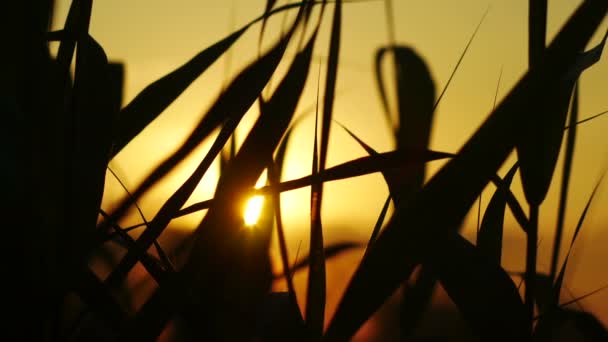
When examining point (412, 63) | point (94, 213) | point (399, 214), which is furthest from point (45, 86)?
point (412, 63)

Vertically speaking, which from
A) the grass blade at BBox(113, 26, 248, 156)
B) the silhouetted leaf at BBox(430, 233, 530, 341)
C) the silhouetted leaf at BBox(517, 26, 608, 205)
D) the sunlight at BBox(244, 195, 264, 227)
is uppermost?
the grass blade at BBox(113, 26, 248, 156)

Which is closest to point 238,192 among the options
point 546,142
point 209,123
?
point 209,123

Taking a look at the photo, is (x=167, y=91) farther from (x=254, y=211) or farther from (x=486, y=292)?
(x=486, y=292)

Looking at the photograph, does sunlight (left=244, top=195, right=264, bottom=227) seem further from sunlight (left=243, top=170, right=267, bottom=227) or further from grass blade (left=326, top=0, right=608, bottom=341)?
grass blade (left=326, top=0, right=608, bottom=341)

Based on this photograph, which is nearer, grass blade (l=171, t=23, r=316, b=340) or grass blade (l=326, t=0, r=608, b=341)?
grass blade (l=326, t=0, r=608, b=341)

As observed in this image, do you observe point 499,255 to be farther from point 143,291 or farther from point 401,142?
point 143,291

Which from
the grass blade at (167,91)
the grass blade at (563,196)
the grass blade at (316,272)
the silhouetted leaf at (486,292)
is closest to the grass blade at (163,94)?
the grass blade at (167,91)

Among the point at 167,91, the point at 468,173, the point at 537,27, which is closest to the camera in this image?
the point at 468,173

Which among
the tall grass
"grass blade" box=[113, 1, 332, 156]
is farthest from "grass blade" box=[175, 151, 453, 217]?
"grass blade" box=[113, 1, 332, 156]
